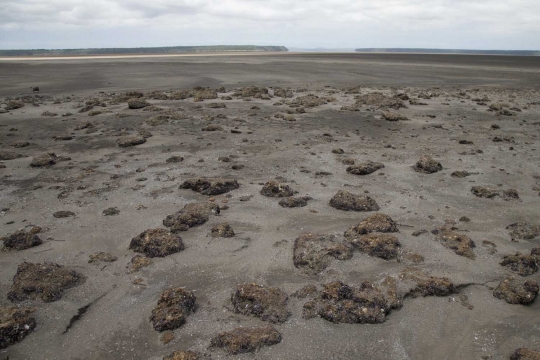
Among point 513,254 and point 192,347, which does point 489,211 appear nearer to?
point 513,254

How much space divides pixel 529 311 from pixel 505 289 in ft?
0.96

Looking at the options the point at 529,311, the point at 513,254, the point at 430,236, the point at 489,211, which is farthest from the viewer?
the point at 489,211

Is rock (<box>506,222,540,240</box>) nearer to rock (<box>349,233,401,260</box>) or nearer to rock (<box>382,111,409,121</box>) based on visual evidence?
rock (<box>349,233,401,260</box>)

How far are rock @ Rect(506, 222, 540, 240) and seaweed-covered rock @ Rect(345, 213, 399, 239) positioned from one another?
166cm

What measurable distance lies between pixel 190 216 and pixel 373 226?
2643mm

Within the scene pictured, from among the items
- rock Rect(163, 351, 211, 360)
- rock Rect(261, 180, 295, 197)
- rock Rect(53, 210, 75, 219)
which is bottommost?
rock Rect(163, 351, 211, 360)

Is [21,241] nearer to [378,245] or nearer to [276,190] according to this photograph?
[276,190]

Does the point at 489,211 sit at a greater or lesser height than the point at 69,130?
lesser

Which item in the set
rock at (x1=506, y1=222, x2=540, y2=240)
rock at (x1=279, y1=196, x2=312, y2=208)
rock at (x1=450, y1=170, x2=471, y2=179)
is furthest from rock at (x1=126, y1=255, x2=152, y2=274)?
rock at (x1=450, y1=170, x2=471, y2=179)

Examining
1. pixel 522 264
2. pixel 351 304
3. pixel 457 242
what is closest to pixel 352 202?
pixel 457 242

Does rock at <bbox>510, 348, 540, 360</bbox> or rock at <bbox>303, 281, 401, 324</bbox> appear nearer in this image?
rock at <bbox>510, 348, 540, 360</bbox>

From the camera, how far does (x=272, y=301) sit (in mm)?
3992

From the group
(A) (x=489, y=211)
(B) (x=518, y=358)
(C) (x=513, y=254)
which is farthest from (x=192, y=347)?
(A) (x=489, y=211)

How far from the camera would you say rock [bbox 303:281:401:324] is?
12.5 feet
